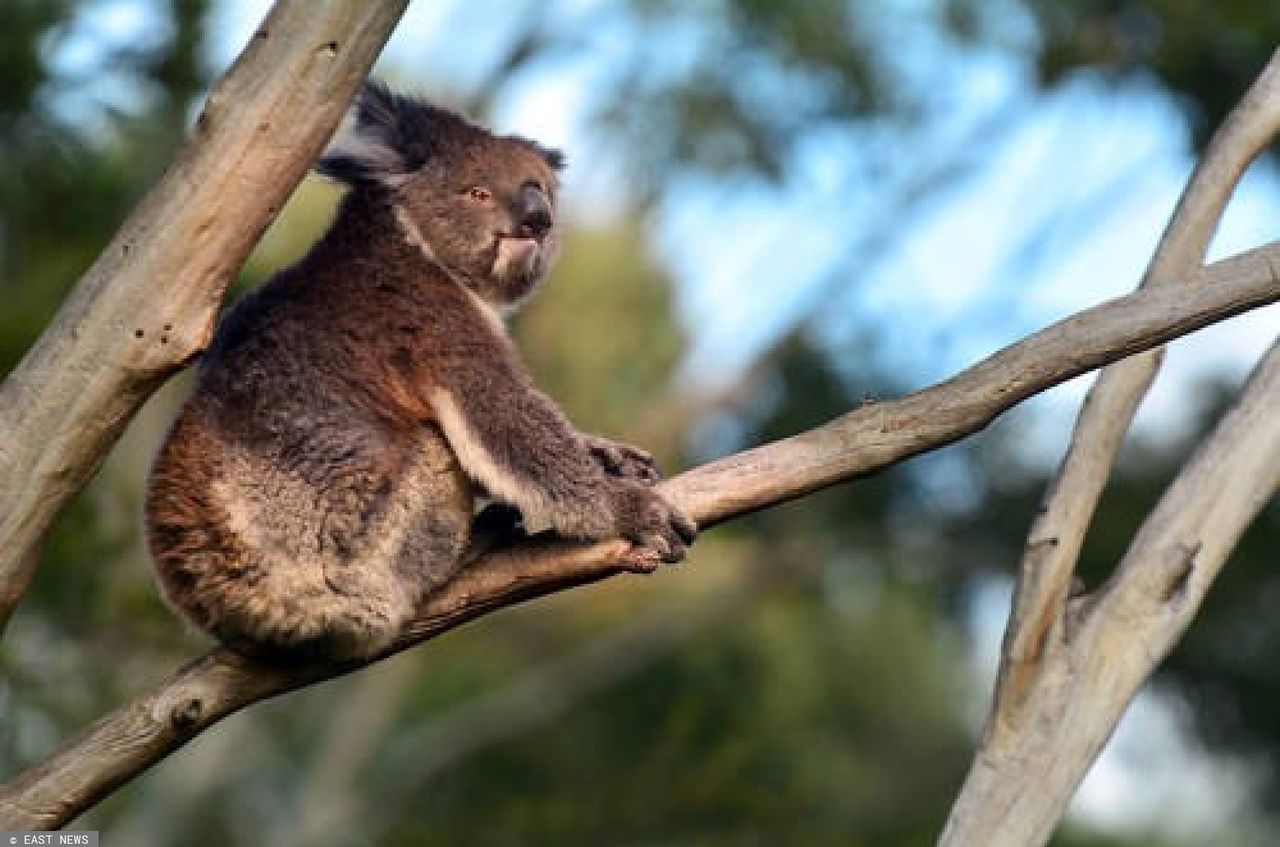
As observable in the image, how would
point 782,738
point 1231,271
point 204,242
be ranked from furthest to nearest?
point 782,738 < point 1231,271 < point 204,242

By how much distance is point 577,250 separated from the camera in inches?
739

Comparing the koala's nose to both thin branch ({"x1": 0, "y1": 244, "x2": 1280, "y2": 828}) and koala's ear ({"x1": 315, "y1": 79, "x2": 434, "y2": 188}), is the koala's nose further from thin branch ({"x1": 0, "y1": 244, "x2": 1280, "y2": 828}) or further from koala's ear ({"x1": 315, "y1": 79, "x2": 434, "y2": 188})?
thin branch ({"x1": 0, "y1": 244, "x2": 1280, "y2": 828})

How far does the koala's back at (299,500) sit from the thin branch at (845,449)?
0.19 meters

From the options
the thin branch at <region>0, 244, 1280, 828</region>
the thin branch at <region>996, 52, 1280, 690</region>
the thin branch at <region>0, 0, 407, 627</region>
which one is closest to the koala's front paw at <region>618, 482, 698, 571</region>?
the thin branch at <region>0, 244, 1280, 828</region>

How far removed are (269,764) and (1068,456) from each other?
16.0 meters

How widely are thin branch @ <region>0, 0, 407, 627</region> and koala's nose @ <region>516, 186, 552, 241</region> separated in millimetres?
1514

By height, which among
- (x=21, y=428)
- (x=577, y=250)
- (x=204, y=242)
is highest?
(x=577, y=250)

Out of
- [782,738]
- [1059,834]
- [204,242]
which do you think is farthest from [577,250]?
[204,242]

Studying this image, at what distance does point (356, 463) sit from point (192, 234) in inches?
39.6

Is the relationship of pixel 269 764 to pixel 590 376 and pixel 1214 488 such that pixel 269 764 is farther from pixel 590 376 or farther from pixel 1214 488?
pixel 1214 488

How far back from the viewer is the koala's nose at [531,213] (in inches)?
226

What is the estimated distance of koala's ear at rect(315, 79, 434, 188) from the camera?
5.69 metres

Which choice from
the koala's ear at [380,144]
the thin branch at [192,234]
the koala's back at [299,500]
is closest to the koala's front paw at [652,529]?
the koala's back at [299,500]

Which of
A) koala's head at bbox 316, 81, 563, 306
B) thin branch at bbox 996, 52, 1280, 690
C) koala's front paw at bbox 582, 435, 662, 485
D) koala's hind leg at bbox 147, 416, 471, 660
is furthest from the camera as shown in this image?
koala's head at bbox 316, 81, 563, 306
